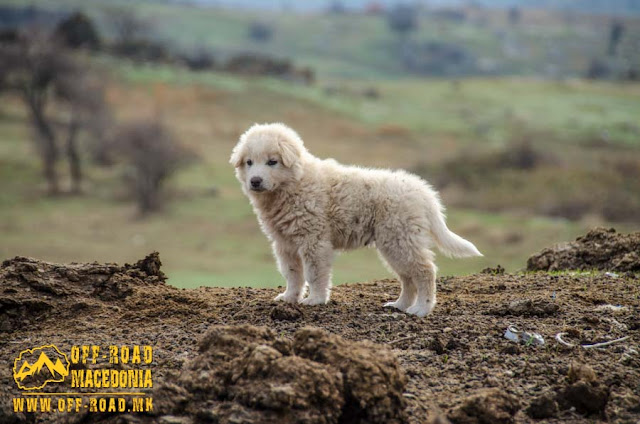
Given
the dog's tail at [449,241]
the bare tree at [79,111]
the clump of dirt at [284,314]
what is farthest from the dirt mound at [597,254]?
the bare tree at [79,111]

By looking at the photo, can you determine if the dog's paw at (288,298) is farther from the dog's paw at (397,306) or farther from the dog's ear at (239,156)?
the dog's ear at (239,156)

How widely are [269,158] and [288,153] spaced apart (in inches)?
9.3

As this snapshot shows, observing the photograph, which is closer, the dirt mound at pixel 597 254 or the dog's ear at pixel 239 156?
the dog's ear at pixel 239 156

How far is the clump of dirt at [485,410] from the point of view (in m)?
4.90

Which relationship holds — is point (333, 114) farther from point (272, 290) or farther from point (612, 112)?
point (272, 290)

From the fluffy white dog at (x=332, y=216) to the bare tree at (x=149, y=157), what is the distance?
95.0ft

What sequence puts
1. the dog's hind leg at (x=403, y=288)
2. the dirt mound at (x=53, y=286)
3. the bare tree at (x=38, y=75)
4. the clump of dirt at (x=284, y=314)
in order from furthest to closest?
the bare tree at (x=38, y=75)
the dog's hind leg at (x=403, y=288)
the dirt mound at (x=53, y=286)
the clump of dirt at (x=284, y=314)

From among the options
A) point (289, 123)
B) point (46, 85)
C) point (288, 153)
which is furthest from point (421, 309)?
point (289, 123)

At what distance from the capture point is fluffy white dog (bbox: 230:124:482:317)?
25.8 ft

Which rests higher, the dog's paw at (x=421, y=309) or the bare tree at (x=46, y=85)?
the bare tree at (x=46, y=85)

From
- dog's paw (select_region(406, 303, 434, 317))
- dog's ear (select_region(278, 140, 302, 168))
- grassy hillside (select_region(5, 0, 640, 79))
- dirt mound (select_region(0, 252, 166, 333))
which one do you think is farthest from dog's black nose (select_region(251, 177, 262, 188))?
grassy hillside (select_region(5, 0, 640, 79))

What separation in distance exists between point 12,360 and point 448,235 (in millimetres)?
4769

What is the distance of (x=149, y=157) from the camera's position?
37625 millimetres

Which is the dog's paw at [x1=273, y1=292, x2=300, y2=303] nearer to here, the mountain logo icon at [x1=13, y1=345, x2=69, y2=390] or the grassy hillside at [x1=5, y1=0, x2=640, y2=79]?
the mountain logo icon at [x1=13, y1=345, x2=69, y2=390]
